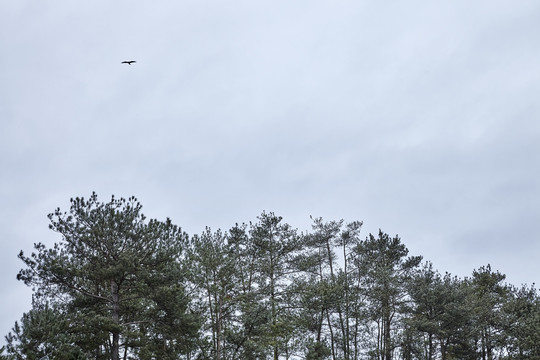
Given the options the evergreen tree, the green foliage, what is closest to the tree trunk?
the green foliage

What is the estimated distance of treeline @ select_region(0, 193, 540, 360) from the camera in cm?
1814

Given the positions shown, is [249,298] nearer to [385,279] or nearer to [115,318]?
[115,318]

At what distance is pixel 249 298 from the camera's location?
2552cm

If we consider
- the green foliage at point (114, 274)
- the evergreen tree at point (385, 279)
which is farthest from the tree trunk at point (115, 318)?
the evergreen tree at point (385, 279)

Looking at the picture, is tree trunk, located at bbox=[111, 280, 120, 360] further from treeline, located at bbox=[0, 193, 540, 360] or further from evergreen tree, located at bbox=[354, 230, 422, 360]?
evergreen tree, located at bbox=[354, 230, 422, 360]

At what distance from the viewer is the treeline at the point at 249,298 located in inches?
714

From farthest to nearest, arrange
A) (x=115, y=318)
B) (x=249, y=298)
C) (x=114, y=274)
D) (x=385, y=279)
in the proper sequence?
(x=385, y=279)
(x=249, y=298)
(x=115, y=318)
(x=114, y=274)

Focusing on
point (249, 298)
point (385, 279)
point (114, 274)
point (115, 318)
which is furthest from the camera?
point (385, 279)

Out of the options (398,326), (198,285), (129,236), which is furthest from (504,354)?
(129,236)

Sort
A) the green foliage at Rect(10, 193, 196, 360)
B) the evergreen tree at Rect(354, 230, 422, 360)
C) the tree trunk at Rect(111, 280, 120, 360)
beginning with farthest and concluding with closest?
1. the evergreen tree at Rect(354, 230, 422, 360)
2. the tree trunk at Rect(111, 280, 120, 360)
3. the green foliage at Rect(10, 193, 196, 360)

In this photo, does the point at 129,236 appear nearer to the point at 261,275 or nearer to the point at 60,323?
the point at 60,323

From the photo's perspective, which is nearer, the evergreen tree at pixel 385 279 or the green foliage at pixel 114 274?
the green foliage at pixel 114 274

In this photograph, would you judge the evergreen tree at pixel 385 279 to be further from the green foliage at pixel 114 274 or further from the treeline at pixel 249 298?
the green foliage at pixel 114 274

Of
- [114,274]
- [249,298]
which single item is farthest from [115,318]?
[249,298]
